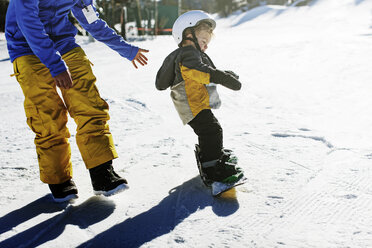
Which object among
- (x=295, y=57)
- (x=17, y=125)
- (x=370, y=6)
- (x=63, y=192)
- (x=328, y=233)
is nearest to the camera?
(x=328, y=233)

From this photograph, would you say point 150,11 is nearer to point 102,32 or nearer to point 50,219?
point 102,32

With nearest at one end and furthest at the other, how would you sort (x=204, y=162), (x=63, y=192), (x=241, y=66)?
(x=63, y=192) < (x=204, y=162) < (x=241, y=66)

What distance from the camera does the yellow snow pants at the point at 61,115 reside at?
2.20 metres

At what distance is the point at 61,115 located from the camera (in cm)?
230

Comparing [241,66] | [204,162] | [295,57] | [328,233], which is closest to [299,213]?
[328,233]

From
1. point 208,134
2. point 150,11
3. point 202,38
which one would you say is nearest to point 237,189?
point 208,134

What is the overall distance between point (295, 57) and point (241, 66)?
1.39 m

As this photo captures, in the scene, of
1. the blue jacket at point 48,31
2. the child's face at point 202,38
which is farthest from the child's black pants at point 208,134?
the blue jacket at point 48,31

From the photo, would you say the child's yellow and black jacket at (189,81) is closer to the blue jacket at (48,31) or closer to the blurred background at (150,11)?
the blue jacket at (48,31)

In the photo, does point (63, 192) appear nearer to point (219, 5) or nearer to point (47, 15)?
point (47, 15)

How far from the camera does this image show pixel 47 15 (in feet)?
7.30

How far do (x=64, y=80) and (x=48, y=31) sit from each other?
391mm

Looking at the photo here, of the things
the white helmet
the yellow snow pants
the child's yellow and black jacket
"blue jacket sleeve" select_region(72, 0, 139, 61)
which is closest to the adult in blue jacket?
the yellow snow pants

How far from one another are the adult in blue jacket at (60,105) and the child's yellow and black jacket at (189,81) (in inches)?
20.8
